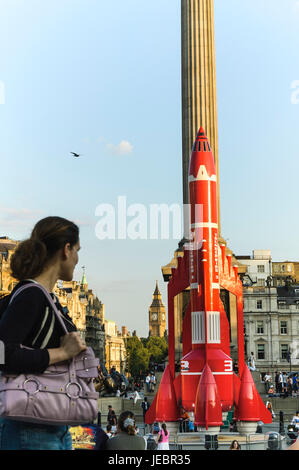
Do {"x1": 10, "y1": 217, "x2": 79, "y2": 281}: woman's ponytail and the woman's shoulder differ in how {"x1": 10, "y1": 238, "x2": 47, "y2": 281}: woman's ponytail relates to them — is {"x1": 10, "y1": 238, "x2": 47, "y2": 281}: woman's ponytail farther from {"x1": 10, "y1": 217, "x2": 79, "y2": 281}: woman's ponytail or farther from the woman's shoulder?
the woman's shoulder

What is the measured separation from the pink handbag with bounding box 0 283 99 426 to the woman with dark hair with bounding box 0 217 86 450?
57mm

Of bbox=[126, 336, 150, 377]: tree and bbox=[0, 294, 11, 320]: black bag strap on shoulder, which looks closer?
bbox=[0, 294, 11, 320]: black bag strap on shoulder

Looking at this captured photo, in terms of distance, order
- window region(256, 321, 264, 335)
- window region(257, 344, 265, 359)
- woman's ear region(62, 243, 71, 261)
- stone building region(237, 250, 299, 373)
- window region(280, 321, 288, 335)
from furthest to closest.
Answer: window region(280, 321, 288, 335) → window region(256, 321, 264, 335) → window region(257, 344, 265, 359) → stone building region(237, 250, 299, 373) → woman's ear region(62, 243, 71, 261)

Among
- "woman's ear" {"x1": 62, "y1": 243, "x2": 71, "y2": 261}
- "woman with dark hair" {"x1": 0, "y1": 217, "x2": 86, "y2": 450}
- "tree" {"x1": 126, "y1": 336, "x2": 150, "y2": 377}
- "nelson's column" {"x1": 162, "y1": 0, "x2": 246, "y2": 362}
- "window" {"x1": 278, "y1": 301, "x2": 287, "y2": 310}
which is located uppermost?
"nelson's column" {"x1": 162, "y1": 0, "x2": 246, "y2": 362}

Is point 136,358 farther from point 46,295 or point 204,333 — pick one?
point 46,295

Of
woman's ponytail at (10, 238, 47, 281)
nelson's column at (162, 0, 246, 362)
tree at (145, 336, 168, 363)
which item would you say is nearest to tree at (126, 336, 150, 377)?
tree at (145, 336, 168, 363)

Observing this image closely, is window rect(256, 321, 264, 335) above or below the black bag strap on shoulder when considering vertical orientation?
above

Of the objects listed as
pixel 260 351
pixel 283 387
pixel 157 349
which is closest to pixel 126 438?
pixel 283 387

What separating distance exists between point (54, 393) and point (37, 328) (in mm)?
467

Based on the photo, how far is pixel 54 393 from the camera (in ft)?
16.9

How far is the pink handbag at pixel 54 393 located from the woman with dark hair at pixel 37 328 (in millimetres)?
57

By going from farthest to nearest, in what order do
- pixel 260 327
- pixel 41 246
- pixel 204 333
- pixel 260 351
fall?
1. pixel 260 327
2. pixel 260 351
3. pixel 204 333
4. pixel 41 246

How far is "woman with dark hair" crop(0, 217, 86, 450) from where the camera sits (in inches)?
202
